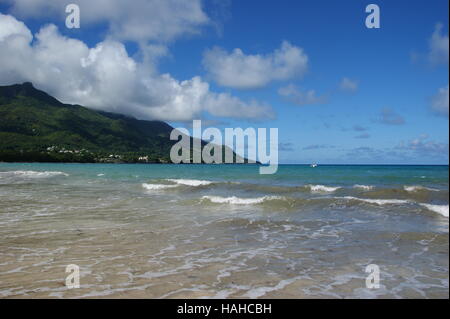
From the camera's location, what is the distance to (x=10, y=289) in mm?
6809

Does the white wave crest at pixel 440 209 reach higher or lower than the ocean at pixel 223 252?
higher

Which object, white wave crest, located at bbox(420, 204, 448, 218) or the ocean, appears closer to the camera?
the ocean

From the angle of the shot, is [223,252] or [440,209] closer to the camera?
[223,252]

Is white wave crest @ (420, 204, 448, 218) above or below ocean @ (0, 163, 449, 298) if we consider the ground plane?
above

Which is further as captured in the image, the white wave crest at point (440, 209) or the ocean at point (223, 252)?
the white wave crest at point (440, 209)

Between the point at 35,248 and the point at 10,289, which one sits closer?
the point at 10,289

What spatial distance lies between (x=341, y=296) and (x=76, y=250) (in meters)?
7.53

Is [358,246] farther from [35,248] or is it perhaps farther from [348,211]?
[35,248]

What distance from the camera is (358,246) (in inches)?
422

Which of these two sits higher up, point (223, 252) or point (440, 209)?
point (440, 209)
